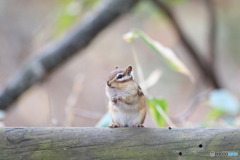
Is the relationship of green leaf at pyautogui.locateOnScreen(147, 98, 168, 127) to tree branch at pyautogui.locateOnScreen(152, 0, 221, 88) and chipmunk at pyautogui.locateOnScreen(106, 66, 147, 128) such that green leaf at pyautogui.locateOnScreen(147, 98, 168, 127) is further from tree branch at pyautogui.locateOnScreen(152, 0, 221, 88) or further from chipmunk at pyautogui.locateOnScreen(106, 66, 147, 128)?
tree branch at pyautogui.locateOnScreen(152, 0, 221, 88)

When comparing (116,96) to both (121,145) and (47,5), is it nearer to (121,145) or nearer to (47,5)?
(121,145)

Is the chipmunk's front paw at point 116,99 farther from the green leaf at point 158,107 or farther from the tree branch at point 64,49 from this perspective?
the tree branch at point 64,49

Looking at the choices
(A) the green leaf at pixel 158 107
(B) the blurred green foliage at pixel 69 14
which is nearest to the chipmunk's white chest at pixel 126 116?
(A) the green leaf at pixel 158 107

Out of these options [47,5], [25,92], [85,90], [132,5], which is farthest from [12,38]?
[132,5]

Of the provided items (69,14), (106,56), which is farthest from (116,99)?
(106,56)

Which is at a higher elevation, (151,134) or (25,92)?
(25,92)

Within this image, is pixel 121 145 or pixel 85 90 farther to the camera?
pixel 85 90
